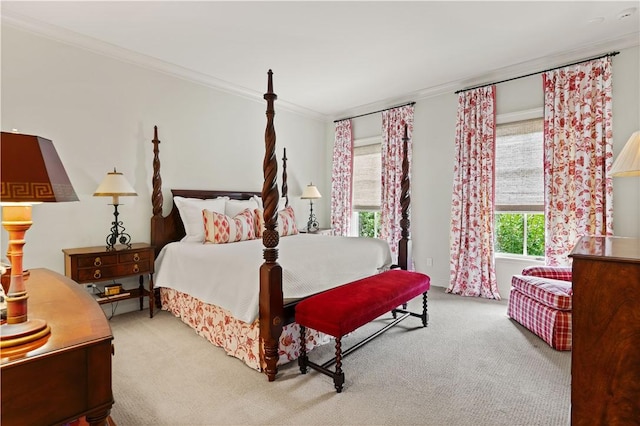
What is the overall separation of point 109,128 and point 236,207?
160cm

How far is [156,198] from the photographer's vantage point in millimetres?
3650

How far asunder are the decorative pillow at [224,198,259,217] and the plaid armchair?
3.14 meters

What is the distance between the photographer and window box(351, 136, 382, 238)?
17.7 ft

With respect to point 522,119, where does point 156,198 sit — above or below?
below

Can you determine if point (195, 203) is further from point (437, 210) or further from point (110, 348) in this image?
point (437, 210)

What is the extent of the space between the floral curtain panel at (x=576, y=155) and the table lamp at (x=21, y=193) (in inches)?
166

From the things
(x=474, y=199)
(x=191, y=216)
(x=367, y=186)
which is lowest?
(x=191, y=216)

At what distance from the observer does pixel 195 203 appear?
12.4ft

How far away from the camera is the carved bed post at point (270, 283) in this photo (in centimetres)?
216

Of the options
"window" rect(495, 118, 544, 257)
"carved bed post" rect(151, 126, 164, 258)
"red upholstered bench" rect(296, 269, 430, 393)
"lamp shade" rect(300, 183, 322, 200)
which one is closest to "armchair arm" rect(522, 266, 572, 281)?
"window" rect(495, 118, 544, 257)

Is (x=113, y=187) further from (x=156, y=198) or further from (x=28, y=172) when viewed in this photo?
(x=28, y=172)

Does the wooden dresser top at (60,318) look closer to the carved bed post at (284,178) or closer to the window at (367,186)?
the carved bed post at (284,178)

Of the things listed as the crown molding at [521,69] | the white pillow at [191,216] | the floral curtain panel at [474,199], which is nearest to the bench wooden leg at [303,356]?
the white pillow at [191,216]

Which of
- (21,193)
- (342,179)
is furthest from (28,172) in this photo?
(342,179)
